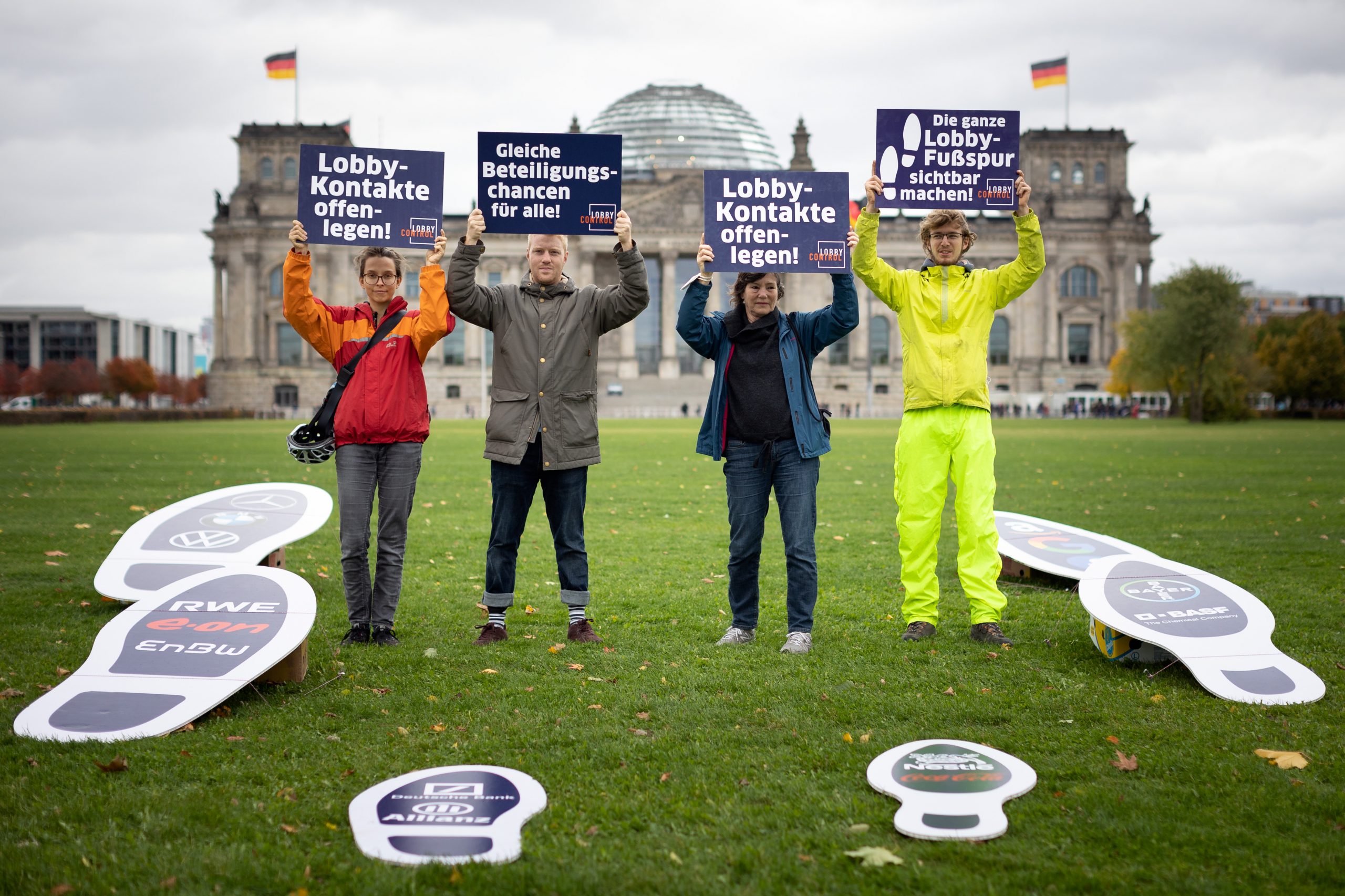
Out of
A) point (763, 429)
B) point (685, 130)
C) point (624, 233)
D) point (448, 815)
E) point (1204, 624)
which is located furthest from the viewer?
point (685, 130)

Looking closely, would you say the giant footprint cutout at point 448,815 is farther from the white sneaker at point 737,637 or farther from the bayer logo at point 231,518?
the bayer logo at point 231,518

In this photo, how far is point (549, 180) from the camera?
Result: 779 cm

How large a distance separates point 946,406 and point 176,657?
505cm

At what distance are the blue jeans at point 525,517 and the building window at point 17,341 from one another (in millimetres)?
168657

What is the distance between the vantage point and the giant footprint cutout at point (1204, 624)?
18.8 feet

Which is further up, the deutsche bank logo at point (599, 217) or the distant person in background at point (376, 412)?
the deutsche bank logo at point (599, 217)

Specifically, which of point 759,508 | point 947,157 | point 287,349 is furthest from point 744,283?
point 287,349

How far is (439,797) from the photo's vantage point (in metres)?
4.34

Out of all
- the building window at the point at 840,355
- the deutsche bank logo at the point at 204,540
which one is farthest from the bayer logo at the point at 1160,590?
the building window at the point at 840,355

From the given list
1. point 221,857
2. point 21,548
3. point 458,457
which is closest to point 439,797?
point 221,857

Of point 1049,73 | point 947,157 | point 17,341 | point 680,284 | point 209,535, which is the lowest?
point 209,535

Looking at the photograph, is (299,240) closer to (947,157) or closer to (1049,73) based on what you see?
(947,157)

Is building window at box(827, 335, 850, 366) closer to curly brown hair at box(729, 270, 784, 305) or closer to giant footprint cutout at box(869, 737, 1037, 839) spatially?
curly brown hair at box(729, 270, 784, 305)

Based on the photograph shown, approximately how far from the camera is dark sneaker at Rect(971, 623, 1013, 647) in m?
7.04
